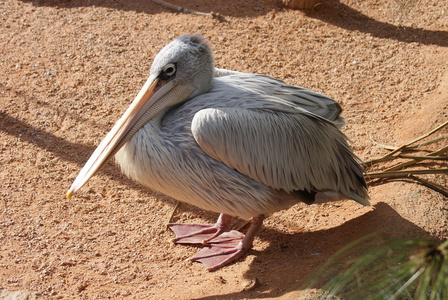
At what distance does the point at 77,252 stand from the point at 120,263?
1.17ft

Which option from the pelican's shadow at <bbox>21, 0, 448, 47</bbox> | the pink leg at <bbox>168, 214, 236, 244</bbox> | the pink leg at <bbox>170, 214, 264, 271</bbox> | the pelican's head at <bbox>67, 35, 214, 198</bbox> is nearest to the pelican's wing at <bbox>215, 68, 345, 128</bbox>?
the pelican's head at <bbox>67, 35, 214, 198</bbox>

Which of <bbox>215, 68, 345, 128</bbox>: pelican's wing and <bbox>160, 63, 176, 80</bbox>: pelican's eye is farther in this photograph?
<bbox>215, 68, 345, 128</bbox>: pelican's wing

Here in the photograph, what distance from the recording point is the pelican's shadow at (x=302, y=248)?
358 cm

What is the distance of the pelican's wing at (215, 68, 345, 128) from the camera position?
4.05 metres

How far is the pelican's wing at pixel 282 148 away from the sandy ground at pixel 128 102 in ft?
1.50

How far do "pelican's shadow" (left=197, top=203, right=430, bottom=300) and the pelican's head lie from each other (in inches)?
52.4

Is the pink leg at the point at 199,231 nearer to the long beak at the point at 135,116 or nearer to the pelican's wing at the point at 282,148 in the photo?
the pelican's wing at the point at 282,148

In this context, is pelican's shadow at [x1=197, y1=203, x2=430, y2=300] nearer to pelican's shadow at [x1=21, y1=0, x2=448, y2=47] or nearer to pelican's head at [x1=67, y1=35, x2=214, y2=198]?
pelican's head at [x1=67, y1=35, x2=214, y2=198]

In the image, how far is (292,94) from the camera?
411 centimetres

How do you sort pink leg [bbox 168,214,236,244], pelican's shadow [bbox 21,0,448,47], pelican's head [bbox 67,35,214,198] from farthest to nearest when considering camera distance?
1. pelican's shadow [bbox 21,0,448,47]
2. pink leg [bbox 168,214,236,244]
3. pelican's head [bbox 67,35,214,198]

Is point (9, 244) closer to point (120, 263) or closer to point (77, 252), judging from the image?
point (77, 252)

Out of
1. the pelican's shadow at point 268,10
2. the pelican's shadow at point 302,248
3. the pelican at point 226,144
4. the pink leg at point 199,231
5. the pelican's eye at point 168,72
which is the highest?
the pelican's shadow at point 268,10

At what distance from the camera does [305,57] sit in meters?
6.26

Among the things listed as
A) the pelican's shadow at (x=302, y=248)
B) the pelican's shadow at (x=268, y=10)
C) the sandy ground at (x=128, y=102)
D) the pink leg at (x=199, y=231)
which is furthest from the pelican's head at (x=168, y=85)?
the pelican's shadow at (x=268, y=10)
